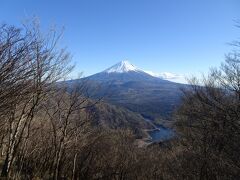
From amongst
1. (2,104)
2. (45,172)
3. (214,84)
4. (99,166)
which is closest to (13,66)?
(2,104)

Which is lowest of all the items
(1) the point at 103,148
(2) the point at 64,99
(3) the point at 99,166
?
(3) the point at 99,166

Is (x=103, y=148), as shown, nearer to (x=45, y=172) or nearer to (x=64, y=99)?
(x=45, y=172)

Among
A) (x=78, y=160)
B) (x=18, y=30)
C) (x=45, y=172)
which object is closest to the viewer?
(x=18, y=30)

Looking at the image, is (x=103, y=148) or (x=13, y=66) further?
(x=103, y=148)

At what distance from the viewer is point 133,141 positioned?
122ft

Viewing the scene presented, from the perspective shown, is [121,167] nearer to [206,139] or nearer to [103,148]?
[103,148]

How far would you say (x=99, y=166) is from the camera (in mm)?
35344

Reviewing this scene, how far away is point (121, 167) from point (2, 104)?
27476mm

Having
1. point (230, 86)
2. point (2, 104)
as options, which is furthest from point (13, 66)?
point (230, 86)

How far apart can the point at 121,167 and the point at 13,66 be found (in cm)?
2799

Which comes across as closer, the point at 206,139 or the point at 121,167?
the point at 206,139

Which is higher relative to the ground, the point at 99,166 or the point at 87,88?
the point at 87,88

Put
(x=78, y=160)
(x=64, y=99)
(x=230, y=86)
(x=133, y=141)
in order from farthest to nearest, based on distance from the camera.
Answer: (x=133, y=141) → (x=78, y=160) → (x=64, y=99) → (x=230, y=86)

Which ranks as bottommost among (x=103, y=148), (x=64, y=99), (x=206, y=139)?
(x=103, y=148)
